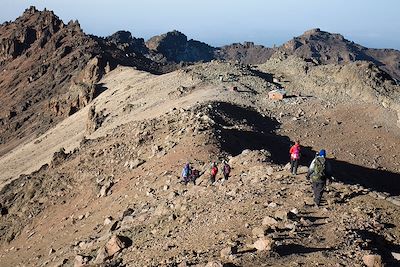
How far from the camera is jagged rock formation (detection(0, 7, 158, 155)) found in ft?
208

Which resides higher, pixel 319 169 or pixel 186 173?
pixel 319 169

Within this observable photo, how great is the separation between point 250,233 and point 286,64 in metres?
36.5

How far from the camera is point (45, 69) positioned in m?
80.9

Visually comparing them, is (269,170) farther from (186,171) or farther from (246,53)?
(246,53)

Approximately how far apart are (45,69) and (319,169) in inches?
2863

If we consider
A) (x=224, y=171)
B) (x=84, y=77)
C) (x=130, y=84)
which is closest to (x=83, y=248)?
(x=224, y=171)

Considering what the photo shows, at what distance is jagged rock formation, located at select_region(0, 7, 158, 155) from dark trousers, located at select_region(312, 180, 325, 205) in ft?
156

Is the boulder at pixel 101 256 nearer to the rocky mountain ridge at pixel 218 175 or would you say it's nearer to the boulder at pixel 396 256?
the rocky mountain ridge at pixel 218 175

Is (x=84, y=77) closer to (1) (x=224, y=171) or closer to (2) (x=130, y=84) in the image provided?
(2) (x=130, y=84)

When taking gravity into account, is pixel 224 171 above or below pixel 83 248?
above

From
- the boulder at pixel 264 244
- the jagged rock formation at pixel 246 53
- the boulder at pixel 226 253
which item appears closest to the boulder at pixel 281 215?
the boulder at pixel 264 244

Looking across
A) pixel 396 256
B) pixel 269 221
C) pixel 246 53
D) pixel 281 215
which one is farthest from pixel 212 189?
pixel 246 53

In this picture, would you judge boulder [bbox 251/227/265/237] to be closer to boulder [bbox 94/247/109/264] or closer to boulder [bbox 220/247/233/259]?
boulder [bbox 220/247/233/259]

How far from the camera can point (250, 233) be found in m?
12.9
